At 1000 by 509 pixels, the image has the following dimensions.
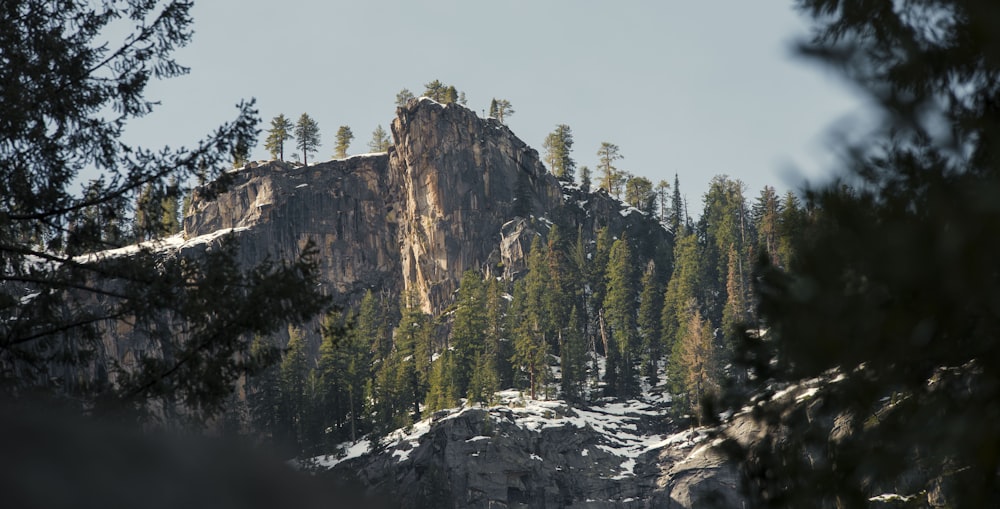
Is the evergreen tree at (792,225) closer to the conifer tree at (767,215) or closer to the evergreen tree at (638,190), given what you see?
the conifer tree at (767,215)

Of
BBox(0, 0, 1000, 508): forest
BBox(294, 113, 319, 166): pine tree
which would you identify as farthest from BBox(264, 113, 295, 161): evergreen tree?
BBox(0, 0, 1000, 508): forest

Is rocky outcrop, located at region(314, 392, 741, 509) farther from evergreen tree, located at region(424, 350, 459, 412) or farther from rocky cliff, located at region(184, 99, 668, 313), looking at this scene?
rocky cliff, located at region(184, 99, 668, 313)

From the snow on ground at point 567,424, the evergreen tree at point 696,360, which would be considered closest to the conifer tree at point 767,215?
the evergreen tree at point 696,360

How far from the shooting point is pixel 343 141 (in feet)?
339

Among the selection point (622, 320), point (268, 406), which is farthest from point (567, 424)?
point (268, 406)

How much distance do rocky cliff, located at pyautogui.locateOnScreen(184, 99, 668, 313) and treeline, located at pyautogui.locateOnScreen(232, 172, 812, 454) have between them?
8.41 ft

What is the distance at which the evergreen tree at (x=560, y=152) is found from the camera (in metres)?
99.9

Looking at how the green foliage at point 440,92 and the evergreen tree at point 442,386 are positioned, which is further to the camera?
the green foliage at point 440,92

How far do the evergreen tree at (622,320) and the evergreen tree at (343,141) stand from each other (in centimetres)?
3228

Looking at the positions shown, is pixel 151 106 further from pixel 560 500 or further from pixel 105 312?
pixel 560 500

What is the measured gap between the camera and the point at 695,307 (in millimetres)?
78500

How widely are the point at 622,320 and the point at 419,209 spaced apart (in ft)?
75.8

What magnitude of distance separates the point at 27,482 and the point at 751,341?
4.01 meters

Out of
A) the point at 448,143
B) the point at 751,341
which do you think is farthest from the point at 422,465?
the point at 751,341
